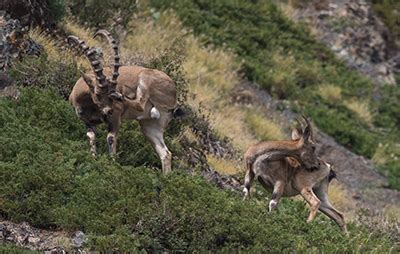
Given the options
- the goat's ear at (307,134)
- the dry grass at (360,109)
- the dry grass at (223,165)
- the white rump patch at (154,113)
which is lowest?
the dry grass at (360,109)

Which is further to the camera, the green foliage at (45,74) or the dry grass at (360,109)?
the dry grass at (360,109)

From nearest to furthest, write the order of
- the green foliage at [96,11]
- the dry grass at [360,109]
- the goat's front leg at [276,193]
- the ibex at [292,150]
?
the goat's front leg at [276,193] → the ibex at [292,150] → the green foliage at [96,11] → the dry grass at [360,109]

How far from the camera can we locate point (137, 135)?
11461 millimetres

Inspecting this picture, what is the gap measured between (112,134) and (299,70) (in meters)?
13.5

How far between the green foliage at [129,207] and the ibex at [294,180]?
39 cm

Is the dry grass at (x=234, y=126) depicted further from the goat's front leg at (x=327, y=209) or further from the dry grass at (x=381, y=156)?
the goat's front leg at (x=327, y=209)

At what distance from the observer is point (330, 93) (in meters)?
23.1

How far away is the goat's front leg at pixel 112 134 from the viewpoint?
10414 mm

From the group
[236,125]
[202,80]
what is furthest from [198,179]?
[202,80]

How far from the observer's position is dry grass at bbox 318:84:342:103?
2294cm

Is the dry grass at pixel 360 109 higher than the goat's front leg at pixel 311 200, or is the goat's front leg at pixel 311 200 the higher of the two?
the goat's front leg at pixel 311 200

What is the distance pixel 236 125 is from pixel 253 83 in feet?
12.8

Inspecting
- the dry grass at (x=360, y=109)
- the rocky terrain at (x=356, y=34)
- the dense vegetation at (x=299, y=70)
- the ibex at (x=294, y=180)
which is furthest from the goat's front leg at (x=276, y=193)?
the rocky terrain at (x=356, y=34)

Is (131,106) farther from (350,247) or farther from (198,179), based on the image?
(350,247)
